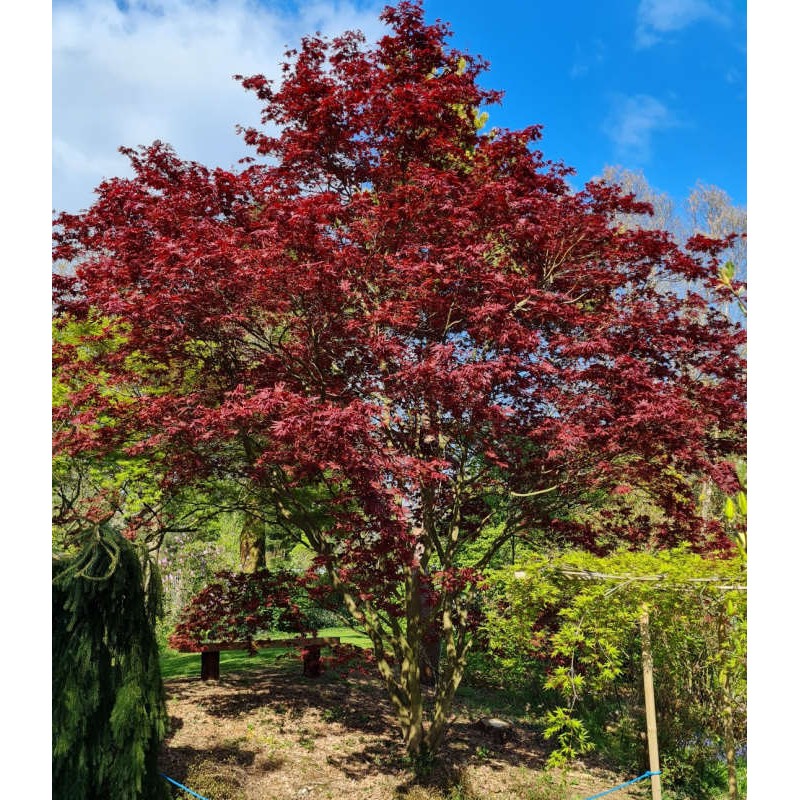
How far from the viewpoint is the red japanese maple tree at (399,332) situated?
15.3ft

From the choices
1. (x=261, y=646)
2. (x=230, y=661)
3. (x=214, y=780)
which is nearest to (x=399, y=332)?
(x=214, y=780)

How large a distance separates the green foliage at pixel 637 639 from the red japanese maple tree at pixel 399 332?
827mm

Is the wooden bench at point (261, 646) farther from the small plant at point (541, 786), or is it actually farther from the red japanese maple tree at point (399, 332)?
the small plant at point (541, 786)

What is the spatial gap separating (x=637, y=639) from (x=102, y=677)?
4049 millimetres

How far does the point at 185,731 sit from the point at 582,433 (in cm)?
442

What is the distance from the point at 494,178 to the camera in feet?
19.2

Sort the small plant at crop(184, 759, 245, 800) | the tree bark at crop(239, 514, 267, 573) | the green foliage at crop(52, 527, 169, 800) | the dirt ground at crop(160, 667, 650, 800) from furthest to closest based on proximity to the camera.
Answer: the tree bark at crop(239, 514, 267, 573), the dirt ground at crop(160, 667, 650, 800), the small plant at crop(184, 759, 245, 800), the green foliage at crop(52, 527, 169, 800)

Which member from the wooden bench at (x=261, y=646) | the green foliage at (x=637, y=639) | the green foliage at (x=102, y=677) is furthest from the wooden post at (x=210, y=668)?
the green foliage at (x=102, y=677)

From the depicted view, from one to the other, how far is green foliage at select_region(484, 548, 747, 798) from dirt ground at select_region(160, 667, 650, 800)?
0.72 m

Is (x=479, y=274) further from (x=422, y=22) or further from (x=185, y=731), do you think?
(x=185, y=731)

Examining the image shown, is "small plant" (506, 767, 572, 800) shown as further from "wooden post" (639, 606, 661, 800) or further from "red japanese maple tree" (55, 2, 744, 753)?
"wooden post" (639, 606, 661, 800)

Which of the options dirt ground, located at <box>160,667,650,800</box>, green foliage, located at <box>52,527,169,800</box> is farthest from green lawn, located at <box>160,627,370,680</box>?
green foliage, located at <box>52,527,169,800</box>

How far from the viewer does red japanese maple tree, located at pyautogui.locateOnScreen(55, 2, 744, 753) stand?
4.66 meters
